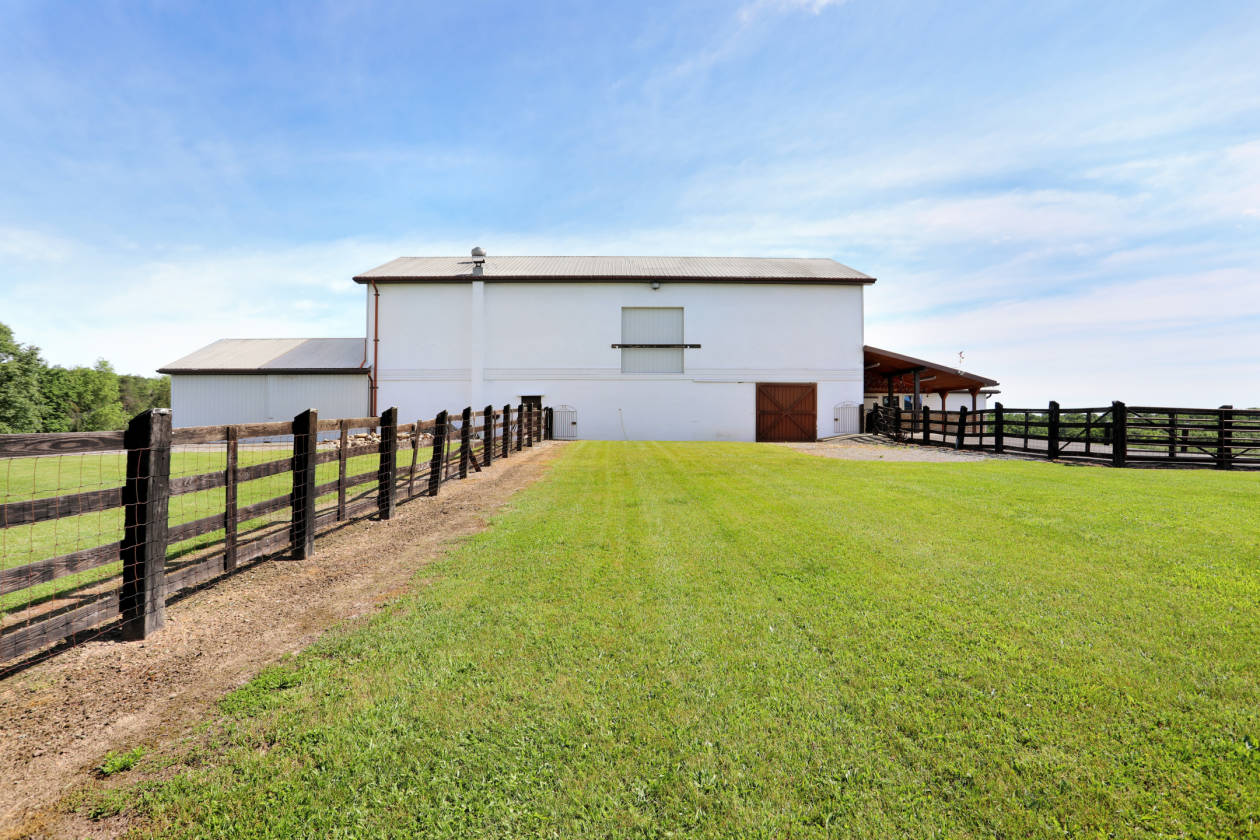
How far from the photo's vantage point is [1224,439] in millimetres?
13672

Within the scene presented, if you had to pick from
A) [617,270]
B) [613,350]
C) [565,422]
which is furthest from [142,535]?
[617,270]

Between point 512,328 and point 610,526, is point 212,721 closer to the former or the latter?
point 610,526

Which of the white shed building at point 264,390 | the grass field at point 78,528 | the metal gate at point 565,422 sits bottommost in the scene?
the grass field at point 78,528

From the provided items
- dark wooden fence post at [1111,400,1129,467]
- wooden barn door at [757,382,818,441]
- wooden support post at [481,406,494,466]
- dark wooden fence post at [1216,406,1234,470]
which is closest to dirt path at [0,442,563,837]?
wooden support post at [481,406,494,466]

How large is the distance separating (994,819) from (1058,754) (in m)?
0.64

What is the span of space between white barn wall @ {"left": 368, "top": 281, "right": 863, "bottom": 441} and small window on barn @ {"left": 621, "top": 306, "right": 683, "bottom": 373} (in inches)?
14.2

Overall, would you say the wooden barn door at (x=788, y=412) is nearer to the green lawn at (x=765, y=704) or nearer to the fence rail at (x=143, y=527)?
the green lawn at (x=765, y=704)

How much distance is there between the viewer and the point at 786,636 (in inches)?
138

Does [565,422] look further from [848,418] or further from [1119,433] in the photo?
[1119,433]

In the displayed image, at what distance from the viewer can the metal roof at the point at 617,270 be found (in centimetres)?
2566

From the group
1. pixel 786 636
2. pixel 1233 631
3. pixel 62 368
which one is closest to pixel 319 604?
pixel 786 636

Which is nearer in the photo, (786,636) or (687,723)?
(687,723)

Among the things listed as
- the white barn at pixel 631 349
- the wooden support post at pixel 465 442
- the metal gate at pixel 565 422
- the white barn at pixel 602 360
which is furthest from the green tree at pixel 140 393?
the wooden support post at pixel 465 442

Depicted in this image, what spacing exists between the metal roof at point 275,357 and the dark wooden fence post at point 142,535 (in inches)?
941
